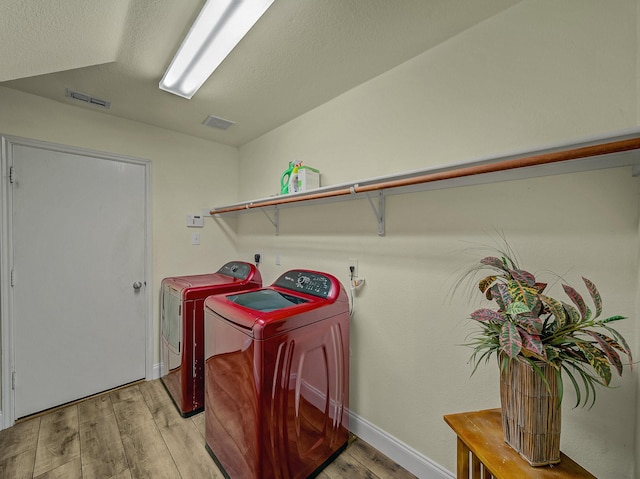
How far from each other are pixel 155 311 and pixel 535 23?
3299mm

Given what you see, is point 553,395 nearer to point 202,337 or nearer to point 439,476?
point 439,476

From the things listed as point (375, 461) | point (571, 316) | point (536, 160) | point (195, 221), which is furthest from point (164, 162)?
point (571, 316)

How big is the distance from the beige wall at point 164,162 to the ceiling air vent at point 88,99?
0.18 m

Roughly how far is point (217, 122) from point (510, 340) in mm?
2638

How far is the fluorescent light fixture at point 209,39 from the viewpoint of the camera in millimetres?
1163

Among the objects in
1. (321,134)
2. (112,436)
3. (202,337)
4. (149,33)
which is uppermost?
(149,33)

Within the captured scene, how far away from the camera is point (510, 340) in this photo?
79 centimetres

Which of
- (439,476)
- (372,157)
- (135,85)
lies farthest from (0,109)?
(439,476)

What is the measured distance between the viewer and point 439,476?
55.1 inches

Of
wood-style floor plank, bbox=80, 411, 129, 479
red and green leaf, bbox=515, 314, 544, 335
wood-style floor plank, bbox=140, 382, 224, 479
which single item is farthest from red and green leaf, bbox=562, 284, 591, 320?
wood-style floor plank, bbox=80, 411, 129, 479

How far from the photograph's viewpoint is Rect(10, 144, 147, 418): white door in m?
1.98

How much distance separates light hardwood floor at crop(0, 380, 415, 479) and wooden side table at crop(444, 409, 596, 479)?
2.46ft

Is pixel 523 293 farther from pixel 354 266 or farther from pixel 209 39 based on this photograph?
pixel 209 39

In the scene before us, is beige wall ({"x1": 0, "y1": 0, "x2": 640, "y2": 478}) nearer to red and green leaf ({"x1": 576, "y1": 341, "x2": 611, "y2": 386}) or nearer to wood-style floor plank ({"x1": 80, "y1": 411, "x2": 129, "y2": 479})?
red and green leaf ({"x1": 576, "y1": 341, "x2": 611, "y2": 386})
